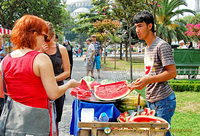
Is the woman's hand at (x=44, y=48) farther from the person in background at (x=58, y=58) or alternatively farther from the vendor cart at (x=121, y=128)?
the vendor cart at (x=121, y=128)

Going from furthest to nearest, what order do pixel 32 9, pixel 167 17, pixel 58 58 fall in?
pixel 167 17
pixel 32 9
pixel 58 58

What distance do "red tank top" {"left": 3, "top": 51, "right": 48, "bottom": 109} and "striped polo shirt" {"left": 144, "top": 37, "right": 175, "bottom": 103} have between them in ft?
4.78

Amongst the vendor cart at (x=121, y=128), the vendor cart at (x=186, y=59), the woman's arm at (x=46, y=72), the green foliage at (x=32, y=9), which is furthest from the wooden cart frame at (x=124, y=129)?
the green foliage at (x=32, y=9)

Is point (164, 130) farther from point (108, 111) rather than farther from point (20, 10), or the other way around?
point (20, 10)

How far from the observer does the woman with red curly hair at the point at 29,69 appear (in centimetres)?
214

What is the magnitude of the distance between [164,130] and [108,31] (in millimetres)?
23636

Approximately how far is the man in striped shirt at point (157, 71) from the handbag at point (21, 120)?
1306 mm

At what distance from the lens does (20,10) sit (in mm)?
25188

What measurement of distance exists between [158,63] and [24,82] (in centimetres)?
Answer: 164

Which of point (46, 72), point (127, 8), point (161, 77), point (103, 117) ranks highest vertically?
point (127, 8)

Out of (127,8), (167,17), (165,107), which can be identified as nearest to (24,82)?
(165,107)

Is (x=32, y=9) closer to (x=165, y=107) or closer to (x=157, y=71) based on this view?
(x=157, y=71)

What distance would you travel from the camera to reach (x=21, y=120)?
→ 216cm

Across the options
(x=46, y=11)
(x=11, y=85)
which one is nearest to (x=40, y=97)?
(x=11, y=85)
